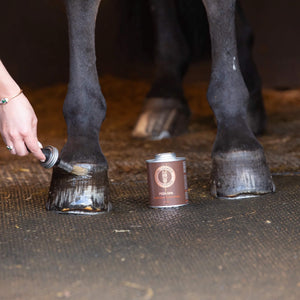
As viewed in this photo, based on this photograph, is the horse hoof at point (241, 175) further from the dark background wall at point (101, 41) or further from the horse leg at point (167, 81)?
the dark background wall at point (101, 41)

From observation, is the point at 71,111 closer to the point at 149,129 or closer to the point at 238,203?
the point at 238,203

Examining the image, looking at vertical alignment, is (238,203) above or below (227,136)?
below

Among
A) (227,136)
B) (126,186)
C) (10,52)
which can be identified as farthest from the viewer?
(10,52)

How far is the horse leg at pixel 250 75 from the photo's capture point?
195cm

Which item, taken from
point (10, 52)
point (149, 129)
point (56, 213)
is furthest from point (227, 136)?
point (10, 52)

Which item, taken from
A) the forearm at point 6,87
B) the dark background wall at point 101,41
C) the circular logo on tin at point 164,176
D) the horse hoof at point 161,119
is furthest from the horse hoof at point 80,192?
the dark background wall at point 101,41

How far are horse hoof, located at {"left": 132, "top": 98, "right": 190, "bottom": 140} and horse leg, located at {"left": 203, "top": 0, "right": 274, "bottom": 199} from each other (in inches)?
30.9

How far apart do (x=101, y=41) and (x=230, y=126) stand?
1963 millimetres

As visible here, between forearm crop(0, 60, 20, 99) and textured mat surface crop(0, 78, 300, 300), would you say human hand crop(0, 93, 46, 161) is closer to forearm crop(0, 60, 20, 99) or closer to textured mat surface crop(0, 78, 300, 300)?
forearm crop(0, 60, 20, 99)

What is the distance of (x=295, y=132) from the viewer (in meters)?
2.01

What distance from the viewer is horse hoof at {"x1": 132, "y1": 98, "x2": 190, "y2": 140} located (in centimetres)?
201

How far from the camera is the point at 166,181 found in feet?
3.67

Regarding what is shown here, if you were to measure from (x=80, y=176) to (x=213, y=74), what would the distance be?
370mm

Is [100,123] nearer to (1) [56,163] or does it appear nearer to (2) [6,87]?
(1) [56,163]
